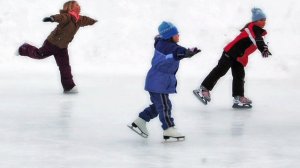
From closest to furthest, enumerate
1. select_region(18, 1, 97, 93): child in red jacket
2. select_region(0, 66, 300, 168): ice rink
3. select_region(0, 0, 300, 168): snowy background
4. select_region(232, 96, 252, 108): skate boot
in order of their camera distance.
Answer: select_region(0, 66, 300, 168): ice rink, select_region(0, 0, 300, 168): snowy background, select_region(232, 96, 252, 108): skate boot, select_region(18, 1, 97, 93): child in red jacket

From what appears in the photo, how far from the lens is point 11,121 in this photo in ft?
27.7

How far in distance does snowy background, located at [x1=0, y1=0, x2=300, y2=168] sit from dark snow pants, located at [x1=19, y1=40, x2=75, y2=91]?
Result: 230mm

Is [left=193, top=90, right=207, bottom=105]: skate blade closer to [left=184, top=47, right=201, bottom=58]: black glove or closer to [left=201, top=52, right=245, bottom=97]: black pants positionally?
[left=201, top=52, right=245, bottom=97]: black pants

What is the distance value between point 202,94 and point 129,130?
229cm

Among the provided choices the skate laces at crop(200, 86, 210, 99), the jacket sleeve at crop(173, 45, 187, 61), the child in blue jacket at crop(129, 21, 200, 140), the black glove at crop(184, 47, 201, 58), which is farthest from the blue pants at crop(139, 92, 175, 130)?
the skate laces at crop(200, 86, 210, 99)

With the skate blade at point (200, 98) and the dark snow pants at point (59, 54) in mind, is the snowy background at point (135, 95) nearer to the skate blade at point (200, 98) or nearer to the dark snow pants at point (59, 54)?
the skate blade at point (200, 98)

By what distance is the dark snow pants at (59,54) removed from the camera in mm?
11328

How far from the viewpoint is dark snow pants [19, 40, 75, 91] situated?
11.3 metres

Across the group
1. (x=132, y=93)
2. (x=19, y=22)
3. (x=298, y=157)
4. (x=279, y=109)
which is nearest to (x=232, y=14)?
(x=19, y=22)

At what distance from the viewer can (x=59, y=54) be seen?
1145cm

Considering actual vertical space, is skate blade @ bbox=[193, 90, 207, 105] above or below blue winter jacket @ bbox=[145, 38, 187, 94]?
above

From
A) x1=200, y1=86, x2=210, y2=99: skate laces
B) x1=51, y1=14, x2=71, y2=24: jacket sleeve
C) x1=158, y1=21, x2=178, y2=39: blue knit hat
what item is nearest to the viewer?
x1=158, y1=21, x2=178, y2=39: blue knit hat

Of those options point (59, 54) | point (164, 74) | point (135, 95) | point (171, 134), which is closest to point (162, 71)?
point (164, 74)

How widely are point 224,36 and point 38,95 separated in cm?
590
